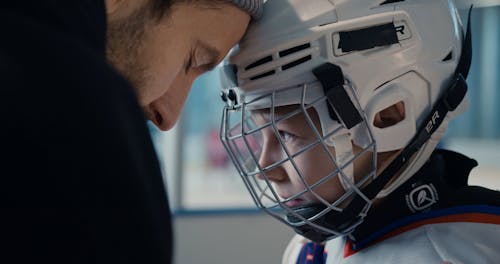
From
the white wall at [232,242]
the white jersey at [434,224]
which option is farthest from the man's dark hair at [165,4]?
the white wall at [232,242]

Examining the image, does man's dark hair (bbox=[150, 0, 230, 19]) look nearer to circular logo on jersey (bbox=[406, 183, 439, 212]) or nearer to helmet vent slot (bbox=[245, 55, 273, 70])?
helmet vent slot (bbox=[245, 55, 273, 70])

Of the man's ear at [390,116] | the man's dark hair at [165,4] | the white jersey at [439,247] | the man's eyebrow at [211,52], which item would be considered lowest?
the white jersey at [439,247]

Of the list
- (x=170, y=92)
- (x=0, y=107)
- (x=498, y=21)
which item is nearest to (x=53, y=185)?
(x=0, y=107)

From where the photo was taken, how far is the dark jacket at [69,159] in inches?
15.6

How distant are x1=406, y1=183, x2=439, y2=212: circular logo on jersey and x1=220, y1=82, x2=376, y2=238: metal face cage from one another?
10 cm

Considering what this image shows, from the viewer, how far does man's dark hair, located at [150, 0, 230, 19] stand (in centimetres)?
111

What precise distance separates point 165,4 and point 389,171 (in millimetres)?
531

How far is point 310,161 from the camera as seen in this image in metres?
1.28

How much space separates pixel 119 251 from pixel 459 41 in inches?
42.9

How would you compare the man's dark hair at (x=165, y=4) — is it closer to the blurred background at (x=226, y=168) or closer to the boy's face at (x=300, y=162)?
the boy's face at (x=300, y=162)

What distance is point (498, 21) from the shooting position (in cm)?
398

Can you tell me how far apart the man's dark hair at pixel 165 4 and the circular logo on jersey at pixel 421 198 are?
1.75ft

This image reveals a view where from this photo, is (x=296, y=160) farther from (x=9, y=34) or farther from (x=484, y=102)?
(x=484, y=102)

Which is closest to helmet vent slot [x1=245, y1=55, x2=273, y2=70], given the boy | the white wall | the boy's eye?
the boy
